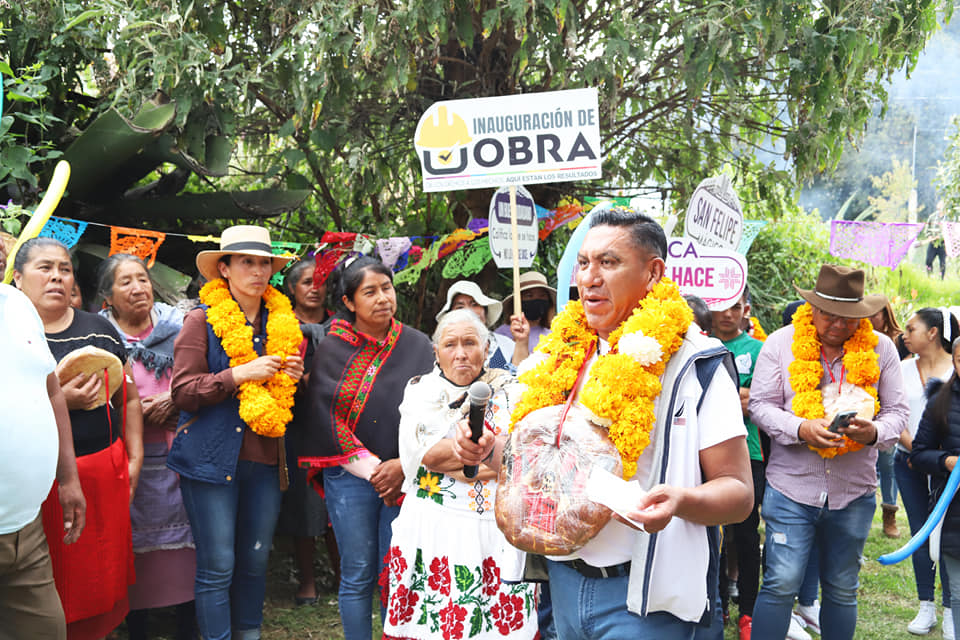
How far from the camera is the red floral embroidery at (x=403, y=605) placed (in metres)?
3.74

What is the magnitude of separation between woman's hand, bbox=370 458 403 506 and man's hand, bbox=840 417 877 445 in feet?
6.92

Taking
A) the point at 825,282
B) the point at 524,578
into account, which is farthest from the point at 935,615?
the point at 524,578

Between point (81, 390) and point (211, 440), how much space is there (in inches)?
26.8

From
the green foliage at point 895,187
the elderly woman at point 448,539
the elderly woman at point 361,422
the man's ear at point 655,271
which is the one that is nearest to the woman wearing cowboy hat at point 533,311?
the elderly woman at point 361,422

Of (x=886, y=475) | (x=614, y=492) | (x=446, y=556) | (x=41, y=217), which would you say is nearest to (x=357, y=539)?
(x=446, y=556)

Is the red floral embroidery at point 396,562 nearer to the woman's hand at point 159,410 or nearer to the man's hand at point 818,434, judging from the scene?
the woman's hand at point 159,410

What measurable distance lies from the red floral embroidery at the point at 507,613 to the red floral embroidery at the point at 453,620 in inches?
5.5

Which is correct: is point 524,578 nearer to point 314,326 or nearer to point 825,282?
point 825,282

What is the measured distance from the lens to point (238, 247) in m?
4.45

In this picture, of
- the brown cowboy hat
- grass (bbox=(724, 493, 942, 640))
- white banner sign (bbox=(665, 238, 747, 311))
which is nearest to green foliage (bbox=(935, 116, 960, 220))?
grass (bbox=(724, 493, 942, 640))

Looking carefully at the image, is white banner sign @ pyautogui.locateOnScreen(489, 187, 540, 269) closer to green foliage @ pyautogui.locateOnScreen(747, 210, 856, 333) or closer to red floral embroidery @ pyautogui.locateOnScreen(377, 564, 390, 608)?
red floral embroidery @ pyautogui.locateOnScreen(377, 564, 390, 608)

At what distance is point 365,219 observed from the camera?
8.17 metres

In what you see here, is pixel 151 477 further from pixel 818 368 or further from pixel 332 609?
pixel 818 368

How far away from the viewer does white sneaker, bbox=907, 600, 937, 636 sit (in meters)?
5.18
